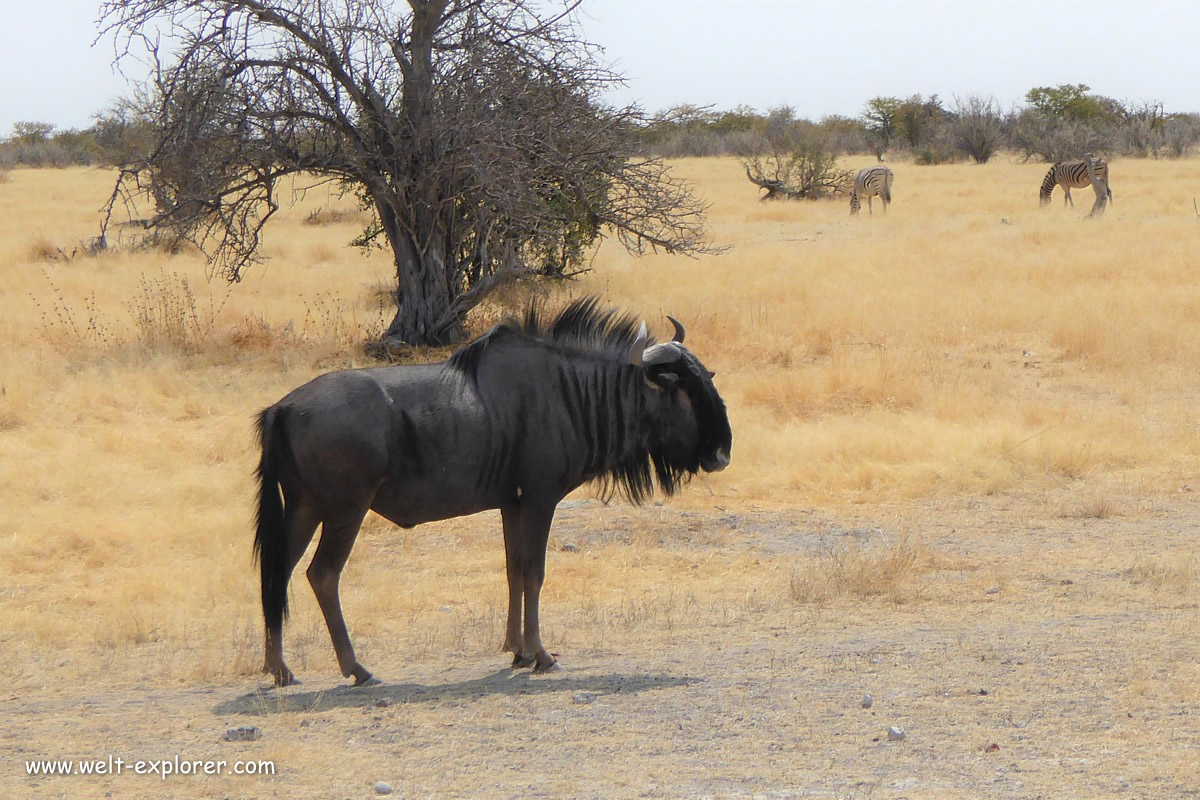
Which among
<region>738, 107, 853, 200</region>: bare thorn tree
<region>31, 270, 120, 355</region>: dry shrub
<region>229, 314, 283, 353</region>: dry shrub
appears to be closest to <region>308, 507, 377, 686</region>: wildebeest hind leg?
<region>229, 314, 283, 353</region>: dry shrub

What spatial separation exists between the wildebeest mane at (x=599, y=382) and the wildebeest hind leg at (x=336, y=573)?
792 mm

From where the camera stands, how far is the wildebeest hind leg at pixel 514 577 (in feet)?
17.7

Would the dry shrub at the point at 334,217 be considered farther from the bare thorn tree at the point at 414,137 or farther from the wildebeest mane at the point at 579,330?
the wildebeest mane at the point at 579,330

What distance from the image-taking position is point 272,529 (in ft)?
16.8

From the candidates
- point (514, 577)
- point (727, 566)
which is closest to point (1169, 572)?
point (727, 566)

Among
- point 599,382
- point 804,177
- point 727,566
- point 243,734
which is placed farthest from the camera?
point 804,177

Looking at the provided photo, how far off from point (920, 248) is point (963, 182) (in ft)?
57.0

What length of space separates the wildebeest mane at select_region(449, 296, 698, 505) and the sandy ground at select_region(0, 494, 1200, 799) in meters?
0.76

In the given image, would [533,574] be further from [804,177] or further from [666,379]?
[804,177]

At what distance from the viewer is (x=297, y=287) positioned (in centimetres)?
1847

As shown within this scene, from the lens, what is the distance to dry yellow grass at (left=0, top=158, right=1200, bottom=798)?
13.7 feet

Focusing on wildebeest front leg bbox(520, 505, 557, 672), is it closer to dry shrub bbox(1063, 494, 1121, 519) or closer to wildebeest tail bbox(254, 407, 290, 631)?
wildebeest tail bbox(254, 407, 290, 631)

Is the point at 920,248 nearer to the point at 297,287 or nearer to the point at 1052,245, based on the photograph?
the point at 1052,245

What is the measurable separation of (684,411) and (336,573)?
160 centimetres
